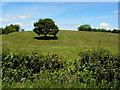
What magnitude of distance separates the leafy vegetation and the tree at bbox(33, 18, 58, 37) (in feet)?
Answer: 154

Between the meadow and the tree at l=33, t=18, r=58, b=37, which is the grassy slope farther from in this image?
the meadow

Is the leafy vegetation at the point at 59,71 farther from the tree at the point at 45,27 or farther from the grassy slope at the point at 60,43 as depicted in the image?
the tree at the point at 45,27

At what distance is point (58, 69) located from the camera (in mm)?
5742

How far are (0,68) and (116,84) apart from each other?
4017mm

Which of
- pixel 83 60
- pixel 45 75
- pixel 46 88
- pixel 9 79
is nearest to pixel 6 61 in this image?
pixel 9 79

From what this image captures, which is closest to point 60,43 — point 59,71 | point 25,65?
point 25,65

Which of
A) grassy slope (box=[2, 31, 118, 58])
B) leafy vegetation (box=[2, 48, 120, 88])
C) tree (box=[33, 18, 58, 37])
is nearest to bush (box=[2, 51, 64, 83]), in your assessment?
leafy vegetation (box=[2, 48, 120, 88])

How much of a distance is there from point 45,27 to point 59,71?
48407 mm

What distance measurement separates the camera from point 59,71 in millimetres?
5305

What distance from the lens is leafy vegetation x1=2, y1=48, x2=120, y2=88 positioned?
16.1ft

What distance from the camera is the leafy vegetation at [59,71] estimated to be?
489cm

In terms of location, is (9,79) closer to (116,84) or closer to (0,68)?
(0,68)

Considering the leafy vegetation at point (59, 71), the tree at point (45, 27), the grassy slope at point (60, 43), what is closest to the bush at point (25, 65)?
the leafy vegetation at point (59, 71)

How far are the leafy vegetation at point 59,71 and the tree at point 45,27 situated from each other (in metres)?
46.9
